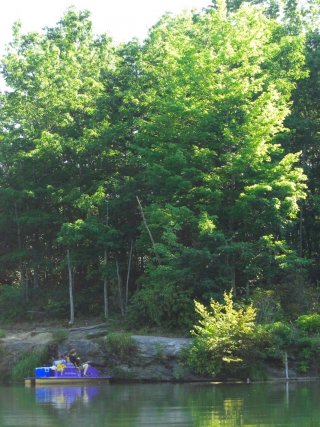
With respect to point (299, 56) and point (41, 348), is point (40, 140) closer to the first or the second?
point (41, 348)

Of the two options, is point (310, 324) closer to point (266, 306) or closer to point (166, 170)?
point (266, 306)

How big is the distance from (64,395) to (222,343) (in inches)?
249

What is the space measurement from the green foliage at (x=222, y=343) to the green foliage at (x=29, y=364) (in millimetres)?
6705

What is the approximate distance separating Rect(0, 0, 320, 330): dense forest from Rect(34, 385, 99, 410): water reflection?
242 inches

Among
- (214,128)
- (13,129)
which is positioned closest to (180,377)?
(214,128)

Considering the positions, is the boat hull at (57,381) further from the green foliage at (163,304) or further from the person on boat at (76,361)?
the green foliage at (163,304)

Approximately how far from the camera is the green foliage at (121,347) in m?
29.4

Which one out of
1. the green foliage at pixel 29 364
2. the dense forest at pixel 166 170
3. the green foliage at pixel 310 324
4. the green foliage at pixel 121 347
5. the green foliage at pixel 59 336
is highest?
the dense forest at pixel 166 170

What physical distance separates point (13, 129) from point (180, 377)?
1735cm

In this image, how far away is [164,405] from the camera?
19.6m

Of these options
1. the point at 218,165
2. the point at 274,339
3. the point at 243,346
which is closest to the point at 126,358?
the point at 243,346

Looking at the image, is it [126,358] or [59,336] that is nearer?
[126,358]

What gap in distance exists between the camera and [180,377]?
28547mm

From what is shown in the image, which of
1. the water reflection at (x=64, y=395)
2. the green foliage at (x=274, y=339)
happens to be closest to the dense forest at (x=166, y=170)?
the green foliage at (x=274, y=339)
